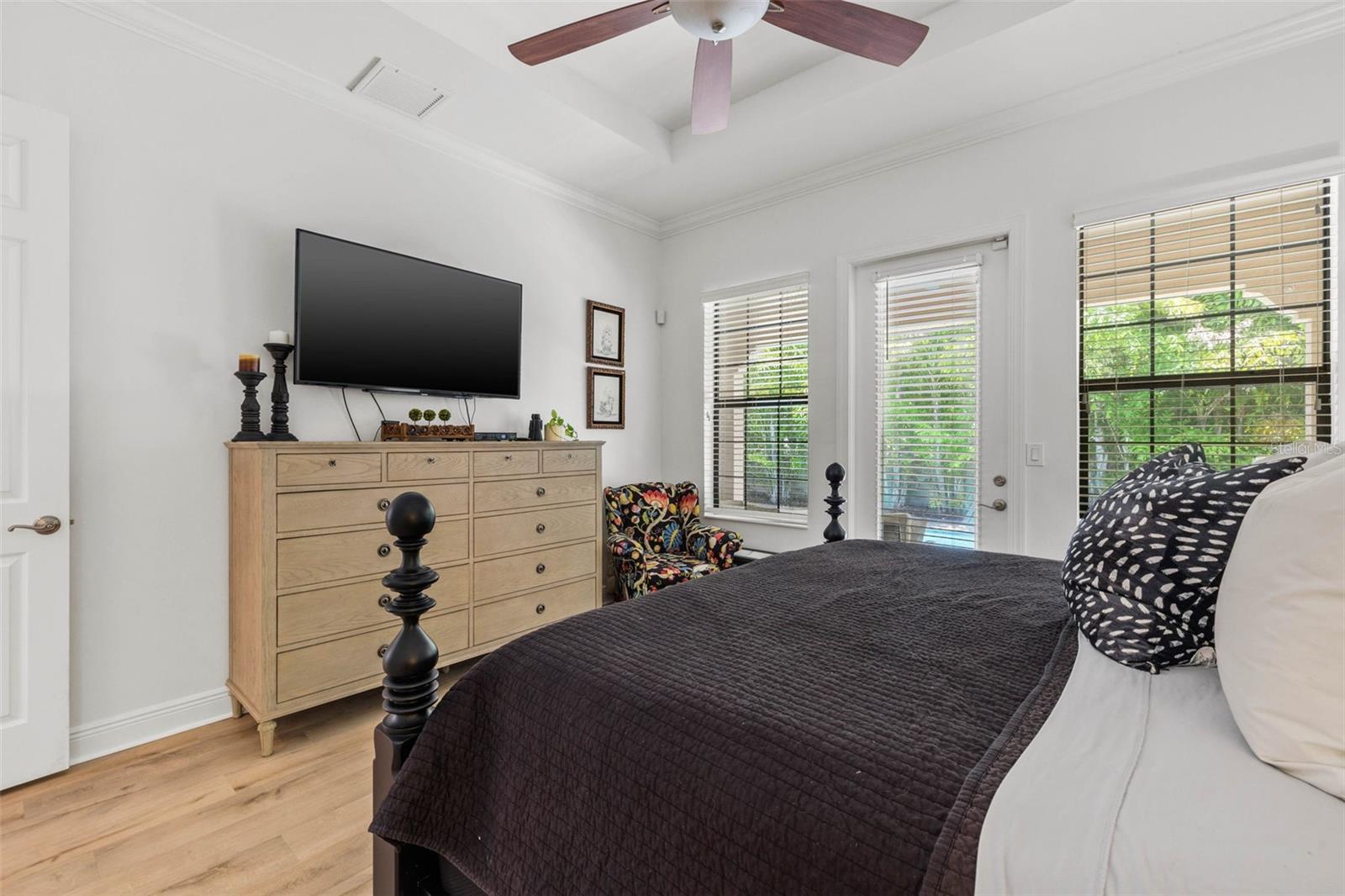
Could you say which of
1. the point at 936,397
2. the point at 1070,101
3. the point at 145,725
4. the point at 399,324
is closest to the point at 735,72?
the point at 1070,101

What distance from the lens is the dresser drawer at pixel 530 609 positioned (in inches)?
114

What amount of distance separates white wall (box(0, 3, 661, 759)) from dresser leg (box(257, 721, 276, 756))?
470mm

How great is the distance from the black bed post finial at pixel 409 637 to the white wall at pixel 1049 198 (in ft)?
9.27

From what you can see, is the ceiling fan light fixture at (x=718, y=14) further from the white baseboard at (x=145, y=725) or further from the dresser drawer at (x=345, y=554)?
the white baseboard at (x=145, y=725)

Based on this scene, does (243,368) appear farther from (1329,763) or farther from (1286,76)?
(1286,76)

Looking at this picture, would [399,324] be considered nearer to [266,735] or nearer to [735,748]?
[266,735]

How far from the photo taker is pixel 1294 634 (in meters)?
0.68

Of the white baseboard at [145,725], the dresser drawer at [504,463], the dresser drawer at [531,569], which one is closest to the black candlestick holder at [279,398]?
the dresser drawer at [504,463]

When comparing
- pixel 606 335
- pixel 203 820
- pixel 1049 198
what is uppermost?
pixel 1049 198

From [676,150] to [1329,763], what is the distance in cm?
369

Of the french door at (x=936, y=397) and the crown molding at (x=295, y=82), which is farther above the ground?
the crown molding at (x=295, y=82)

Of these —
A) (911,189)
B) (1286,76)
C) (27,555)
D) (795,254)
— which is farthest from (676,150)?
(27,555)

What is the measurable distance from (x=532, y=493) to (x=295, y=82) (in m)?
2.12

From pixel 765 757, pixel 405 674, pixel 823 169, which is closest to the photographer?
pixel 765 757
